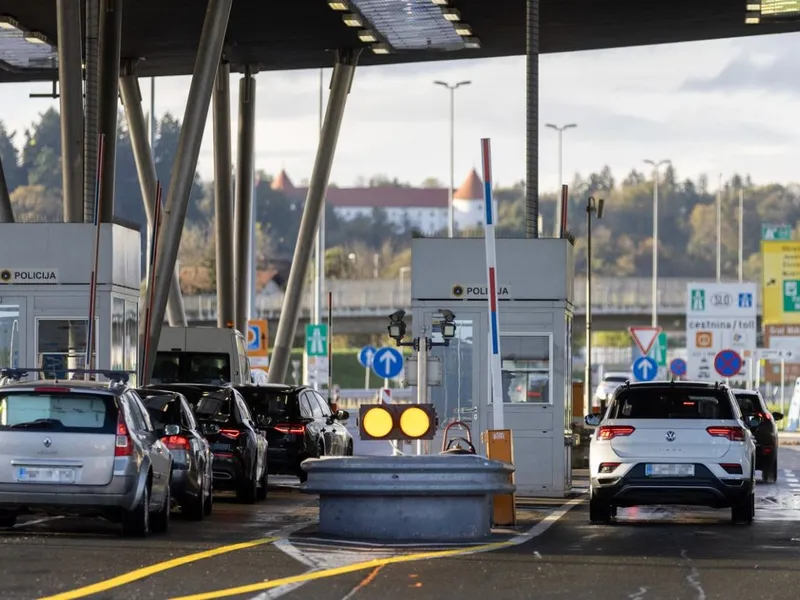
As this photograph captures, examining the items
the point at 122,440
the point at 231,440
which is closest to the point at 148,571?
the point at 122,440

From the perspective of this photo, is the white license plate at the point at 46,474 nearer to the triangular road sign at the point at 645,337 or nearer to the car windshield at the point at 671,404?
the car windshield at the point at 671,404

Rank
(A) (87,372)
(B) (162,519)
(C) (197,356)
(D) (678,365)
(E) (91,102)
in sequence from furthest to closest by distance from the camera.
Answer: (D) (678,365), (C) (197,356), (E) (91,102), (B) (162,519), (A) (87,372)

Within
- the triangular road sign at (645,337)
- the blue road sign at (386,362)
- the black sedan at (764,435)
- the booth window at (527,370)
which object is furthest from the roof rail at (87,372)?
the triangular road sign at (645,337)

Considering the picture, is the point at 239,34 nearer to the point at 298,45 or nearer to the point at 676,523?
the point at 298,45

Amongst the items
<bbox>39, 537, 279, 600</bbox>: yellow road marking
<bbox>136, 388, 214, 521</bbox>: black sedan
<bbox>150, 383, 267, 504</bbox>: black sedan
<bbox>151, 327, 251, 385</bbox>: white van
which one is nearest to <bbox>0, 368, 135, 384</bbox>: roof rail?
<bbox>136, 388, 214, 521</bbox>: black sedan

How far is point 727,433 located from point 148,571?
8.61 meters

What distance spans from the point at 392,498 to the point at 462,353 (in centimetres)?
886

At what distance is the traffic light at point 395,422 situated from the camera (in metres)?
18.6

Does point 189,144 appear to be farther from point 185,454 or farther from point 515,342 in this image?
point 185,454

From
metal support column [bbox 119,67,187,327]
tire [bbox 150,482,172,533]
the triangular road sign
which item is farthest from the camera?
the triangular road sign

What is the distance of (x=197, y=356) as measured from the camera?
37.2 m

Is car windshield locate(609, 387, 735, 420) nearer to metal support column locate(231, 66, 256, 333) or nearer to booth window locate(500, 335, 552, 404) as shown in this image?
booth window locate(500, 335, 552, 404)

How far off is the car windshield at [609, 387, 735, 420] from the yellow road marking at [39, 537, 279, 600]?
535 cm

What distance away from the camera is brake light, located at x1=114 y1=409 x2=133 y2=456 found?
57.8 ft
